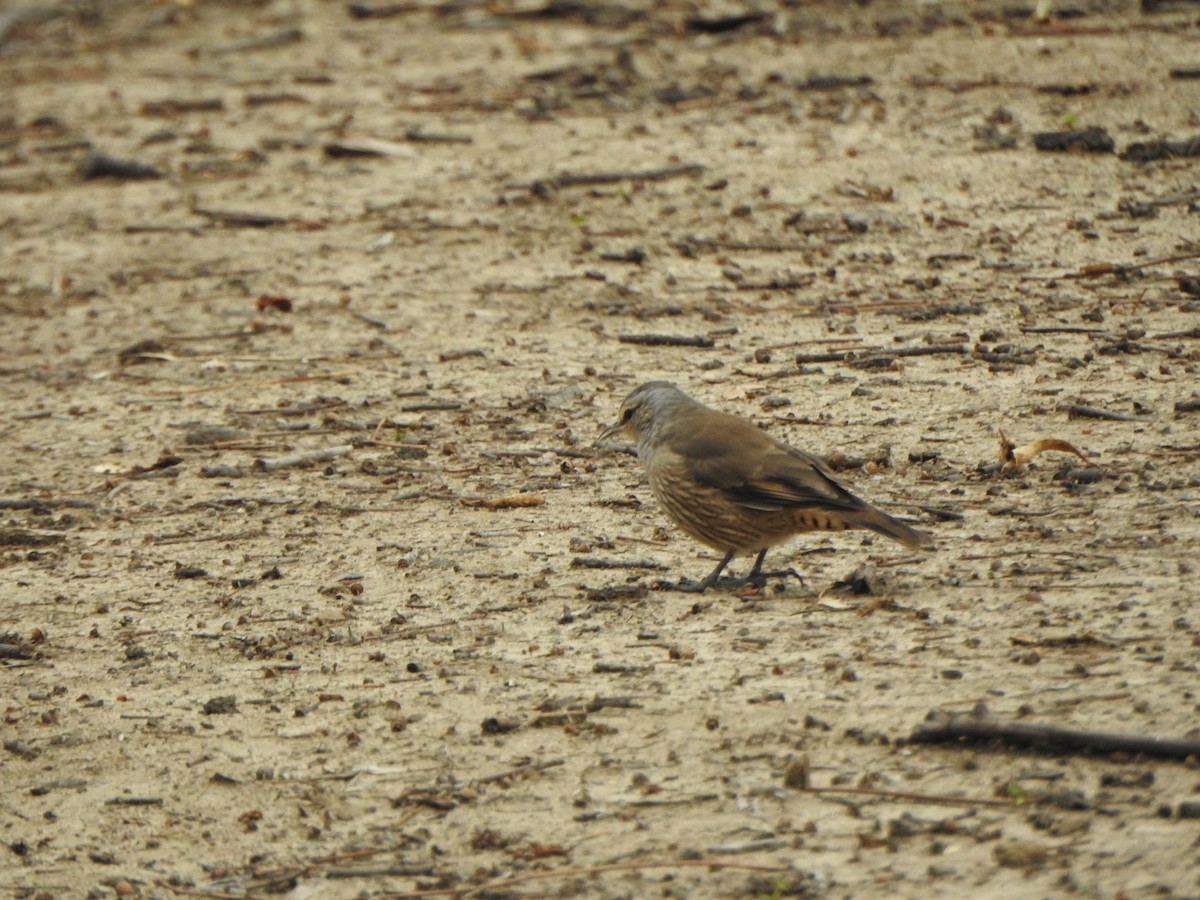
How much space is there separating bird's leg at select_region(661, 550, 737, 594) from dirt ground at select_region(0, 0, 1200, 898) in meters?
0.11

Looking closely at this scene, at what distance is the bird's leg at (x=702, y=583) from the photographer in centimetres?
613

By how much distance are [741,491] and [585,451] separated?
183 cm

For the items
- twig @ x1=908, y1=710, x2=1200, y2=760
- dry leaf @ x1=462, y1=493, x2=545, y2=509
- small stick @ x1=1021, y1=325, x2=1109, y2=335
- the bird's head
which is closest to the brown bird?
the bird's head

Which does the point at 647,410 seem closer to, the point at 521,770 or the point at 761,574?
the point at 761,574

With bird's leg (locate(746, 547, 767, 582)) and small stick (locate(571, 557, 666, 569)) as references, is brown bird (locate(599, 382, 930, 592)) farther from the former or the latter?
small stick (locate(571, 557, 666, 569))

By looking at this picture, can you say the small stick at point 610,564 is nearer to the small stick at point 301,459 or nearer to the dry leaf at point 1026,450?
the dry leaf at point 1026,450

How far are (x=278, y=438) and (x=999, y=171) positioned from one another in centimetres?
468

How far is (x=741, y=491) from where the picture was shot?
5984 mm

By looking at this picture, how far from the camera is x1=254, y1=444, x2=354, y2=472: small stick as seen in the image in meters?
7.87

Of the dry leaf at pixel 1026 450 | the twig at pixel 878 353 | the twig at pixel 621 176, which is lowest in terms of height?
the dry leaf at pixel 1026 450

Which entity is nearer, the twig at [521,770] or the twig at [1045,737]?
the twig at [1045,737]

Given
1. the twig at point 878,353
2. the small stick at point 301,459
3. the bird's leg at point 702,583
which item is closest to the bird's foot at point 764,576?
the bird's leg at point 702,583

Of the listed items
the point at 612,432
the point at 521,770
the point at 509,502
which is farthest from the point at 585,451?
the point at 521,770

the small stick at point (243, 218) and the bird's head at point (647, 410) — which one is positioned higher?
the small stick at point (243, 218)
